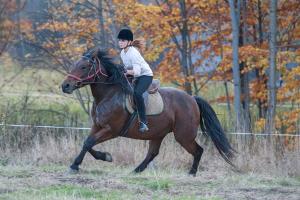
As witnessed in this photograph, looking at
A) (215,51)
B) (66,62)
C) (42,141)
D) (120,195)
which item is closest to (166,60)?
(215,51)

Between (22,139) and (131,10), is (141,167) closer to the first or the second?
(22,139)

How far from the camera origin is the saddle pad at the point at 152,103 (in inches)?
461

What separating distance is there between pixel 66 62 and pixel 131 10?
2.97 meters

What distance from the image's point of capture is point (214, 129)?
41.7 feet

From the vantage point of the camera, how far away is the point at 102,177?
10.6 m

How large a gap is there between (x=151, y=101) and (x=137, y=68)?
0.78 meters

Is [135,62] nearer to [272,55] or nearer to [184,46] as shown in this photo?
[272,55]

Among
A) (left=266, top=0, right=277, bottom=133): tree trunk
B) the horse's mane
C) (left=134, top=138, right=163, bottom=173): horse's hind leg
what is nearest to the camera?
the horse's mane

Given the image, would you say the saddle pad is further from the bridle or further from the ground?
the ground

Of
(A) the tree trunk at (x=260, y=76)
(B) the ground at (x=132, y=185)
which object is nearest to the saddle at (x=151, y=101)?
(B) the ground at (x=132, y=185)

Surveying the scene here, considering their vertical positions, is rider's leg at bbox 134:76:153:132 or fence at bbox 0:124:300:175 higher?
rider's leg at bbox 134:76:153:132

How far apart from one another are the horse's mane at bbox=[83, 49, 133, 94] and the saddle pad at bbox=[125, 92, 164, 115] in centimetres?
20

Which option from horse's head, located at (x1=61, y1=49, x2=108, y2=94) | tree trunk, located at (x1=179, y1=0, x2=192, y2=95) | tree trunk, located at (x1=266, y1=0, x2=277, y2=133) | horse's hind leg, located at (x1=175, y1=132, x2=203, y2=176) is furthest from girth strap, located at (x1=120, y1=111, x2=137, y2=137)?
tree trunk, located at (x1=179, y1=0, x2=192, y2=95)

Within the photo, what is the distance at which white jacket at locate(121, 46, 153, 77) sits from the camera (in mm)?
11453
